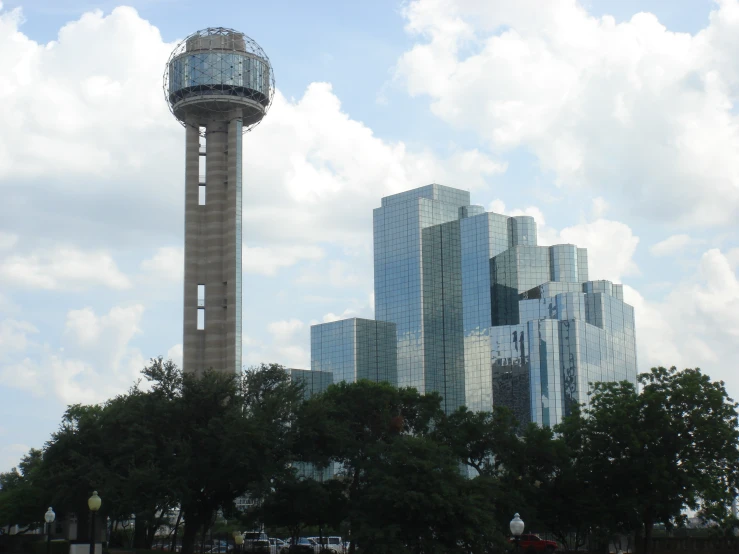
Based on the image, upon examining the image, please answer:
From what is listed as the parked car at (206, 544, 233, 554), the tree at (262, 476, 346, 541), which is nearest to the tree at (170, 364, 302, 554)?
the tree at (262, 476, 346, 541)

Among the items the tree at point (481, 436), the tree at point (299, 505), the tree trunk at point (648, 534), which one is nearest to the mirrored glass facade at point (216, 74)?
the tree at point (481, 436)

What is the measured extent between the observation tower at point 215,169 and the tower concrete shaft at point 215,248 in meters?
0.13

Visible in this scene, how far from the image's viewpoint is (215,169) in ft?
450

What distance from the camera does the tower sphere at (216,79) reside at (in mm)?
137875

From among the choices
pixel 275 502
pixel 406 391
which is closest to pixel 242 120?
pixel 406 391

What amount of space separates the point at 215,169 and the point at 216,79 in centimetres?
1261

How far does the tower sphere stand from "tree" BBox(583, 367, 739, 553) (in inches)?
3227

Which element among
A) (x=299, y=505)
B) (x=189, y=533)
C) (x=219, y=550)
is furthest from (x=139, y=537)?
(x=299, y=505)

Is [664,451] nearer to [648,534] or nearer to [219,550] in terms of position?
[648,534]

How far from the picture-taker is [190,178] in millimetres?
138125

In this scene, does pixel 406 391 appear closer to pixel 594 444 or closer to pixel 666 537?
pixel 594 444

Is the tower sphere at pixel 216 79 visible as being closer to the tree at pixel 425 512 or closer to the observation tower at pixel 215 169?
the observation tower at pixel 215 169

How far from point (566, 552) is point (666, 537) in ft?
38.9

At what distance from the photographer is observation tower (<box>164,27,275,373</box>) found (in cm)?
13338
